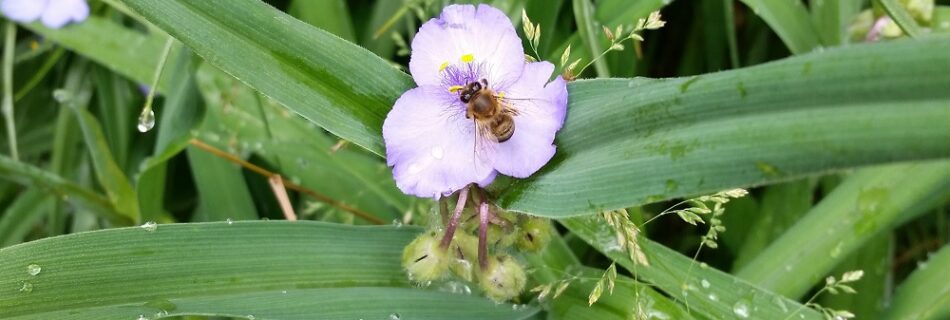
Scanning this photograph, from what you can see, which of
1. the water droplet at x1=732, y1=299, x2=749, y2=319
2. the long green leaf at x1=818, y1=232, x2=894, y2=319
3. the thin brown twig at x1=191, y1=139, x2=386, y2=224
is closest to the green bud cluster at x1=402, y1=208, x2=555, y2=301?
the water droplet at x1=732, y1=299, x2=749, y2=319

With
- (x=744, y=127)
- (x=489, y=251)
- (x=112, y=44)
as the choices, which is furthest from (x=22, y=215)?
(x=744, y=127)

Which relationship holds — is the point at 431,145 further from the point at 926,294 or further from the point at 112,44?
the point at 112,44

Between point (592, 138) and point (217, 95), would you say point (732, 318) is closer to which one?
point (592, 138)

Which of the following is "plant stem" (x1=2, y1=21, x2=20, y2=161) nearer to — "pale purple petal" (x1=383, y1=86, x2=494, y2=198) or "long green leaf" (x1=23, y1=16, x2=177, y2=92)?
"long green leaf" (x1=23, y1=16, x2=177, y2=92)

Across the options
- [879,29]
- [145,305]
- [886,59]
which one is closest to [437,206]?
[145,305]

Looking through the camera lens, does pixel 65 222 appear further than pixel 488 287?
Yes

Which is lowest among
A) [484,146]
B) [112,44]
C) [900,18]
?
[900,18]
